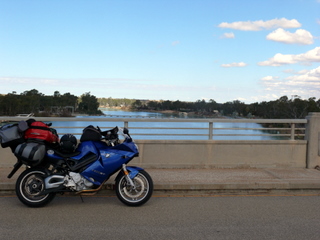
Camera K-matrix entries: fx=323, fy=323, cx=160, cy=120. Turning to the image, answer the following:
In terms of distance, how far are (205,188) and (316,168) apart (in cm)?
413

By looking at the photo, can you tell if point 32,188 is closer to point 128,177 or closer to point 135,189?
point 128,177

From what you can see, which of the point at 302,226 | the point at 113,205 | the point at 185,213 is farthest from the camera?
the point at 113,205

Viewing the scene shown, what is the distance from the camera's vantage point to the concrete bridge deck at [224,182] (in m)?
6.80

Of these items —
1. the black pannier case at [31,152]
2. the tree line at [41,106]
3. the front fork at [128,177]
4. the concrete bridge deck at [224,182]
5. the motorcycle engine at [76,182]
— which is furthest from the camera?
the tree line at [41,106]

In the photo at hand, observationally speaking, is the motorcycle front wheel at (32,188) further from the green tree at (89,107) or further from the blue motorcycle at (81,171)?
the green tree at (89,107)

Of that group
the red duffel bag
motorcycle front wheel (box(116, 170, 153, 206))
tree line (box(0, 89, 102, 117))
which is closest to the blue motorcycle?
motorcycle front wheel (box(116, 170, 153, 206))

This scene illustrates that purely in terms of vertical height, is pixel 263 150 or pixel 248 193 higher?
pixel 263 150

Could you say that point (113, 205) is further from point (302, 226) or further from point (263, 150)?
point (263, 150)

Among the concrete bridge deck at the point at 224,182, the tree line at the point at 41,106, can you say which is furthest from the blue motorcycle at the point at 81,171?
the tree line at the point at 41,106

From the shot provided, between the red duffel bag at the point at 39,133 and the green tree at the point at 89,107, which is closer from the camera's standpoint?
the red duffel bag at the point at 39,133

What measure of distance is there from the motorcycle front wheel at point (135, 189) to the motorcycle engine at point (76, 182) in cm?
53

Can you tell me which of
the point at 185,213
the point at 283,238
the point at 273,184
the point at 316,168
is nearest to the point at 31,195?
the point at 185,213

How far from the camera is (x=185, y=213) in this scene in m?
5.42

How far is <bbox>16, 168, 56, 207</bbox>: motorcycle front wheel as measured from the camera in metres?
5.48
